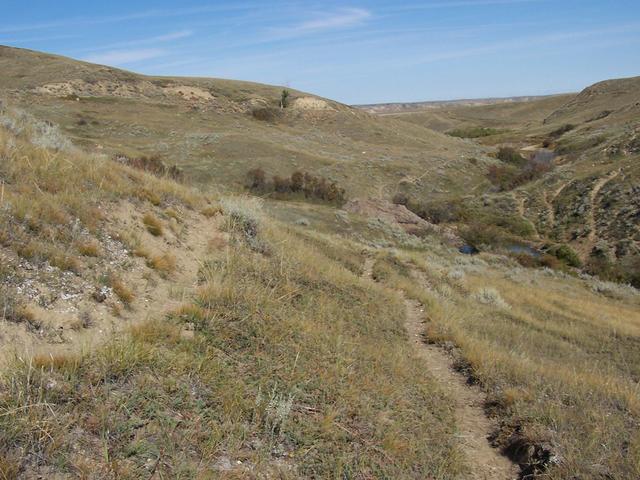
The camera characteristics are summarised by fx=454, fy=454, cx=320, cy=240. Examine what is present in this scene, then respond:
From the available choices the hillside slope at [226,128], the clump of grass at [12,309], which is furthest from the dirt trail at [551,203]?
the clump of grass at [12,309]

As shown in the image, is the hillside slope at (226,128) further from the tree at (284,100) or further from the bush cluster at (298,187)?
the bush cluster at (298,187)

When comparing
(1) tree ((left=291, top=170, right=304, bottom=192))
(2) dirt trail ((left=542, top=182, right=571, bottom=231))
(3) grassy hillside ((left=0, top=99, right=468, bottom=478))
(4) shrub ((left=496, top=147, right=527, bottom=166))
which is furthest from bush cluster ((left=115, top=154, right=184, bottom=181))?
(4) shrub ((left=496, top=147, right=527, bottom=166))

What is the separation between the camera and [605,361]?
10258mm

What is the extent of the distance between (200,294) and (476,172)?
169 feet

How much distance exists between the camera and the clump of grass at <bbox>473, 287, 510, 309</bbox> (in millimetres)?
13273

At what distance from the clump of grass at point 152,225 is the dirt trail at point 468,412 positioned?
4.46 m

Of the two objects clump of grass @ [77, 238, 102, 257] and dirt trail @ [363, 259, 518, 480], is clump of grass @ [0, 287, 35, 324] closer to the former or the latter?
clump of grass @ [77, 238, 102, 257]

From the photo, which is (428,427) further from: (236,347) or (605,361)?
(605,361)

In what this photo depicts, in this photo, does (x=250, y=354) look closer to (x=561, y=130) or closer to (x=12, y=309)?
(x=12, y=309)

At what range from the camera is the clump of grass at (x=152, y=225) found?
708 centimetres

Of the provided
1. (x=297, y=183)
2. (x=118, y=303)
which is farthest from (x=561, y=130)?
(x=118, y=303)

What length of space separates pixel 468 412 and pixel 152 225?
5330mm

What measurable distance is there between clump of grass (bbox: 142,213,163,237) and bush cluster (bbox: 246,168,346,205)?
22807 millimetres

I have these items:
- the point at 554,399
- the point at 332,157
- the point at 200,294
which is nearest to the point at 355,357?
the point at 200,294
